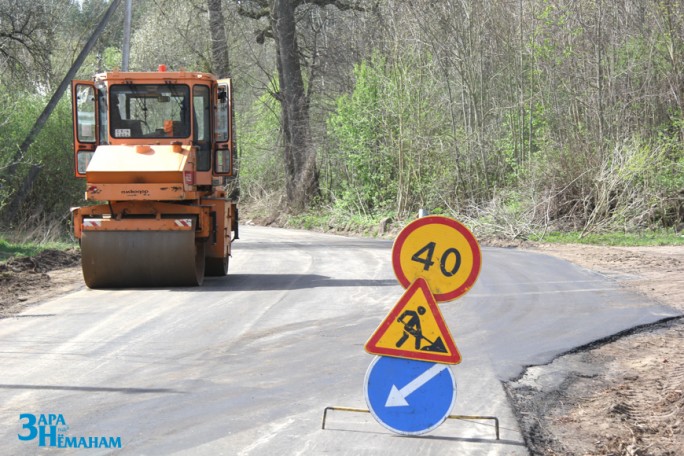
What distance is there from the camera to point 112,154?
14.2 m

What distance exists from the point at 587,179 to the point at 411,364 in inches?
780

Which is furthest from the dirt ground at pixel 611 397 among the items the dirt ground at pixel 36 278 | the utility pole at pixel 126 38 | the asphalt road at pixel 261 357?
the utility pole at pixel 126 38

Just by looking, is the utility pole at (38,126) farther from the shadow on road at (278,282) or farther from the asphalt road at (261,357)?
the asphalt road at (261,357)

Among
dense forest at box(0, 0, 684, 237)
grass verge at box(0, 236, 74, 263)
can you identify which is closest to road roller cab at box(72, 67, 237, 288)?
grass verge at box(0, 236, 74, 263)

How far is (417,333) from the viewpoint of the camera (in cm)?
591

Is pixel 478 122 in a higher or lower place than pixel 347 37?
lower

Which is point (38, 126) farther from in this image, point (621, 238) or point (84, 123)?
point (621, 238)

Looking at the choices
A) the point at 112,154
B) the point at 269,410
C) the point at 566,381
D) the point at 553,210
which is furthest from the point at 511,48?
the point at 269,410

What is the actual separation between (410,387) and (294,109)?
29.4 metres

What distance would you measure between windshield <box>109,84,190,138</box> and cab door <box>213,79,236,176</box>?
0.50 m

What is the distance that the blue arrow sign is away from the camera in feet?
19.4

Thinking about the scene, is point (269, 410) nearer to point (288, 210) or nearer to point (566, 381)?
point (566, 381)

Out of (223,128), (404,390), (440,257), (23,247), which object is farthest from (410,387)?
(23,247)

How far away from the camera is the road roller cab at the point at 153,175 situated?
1359 centimetres
